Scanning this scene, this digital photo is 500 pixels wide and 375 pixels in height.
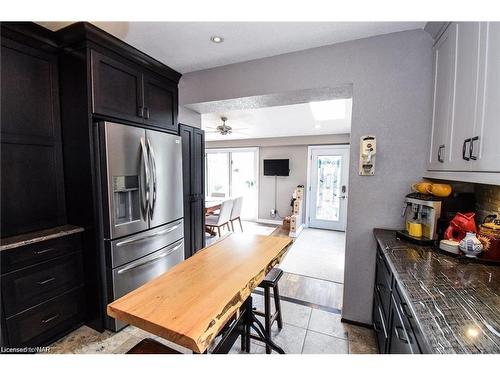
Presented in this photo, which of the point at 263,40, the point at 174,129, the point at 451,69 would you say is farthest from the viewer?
the point at 174,129

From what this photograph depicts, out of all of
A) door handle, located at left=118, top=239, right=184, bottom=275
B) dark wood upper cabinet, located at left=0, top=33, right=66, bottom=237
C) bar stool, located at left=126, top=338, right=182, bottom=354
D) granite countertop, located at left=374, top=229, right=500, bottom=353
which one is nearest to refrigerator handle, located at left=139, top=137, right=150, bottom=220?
door handle, located at left=118, top=239, right=184, bottom=275

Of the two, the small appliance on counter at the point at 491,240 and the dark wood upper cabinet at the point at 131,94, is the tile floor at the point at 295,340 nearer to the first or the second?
the small appliance on counter at the point at 491,240

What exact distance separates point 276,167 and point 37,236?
5075 mm

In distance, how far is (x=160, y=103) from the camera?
2.31m

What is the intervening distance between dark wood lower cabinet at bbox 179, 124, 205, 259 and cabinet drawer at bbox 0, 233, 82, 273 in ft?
3.76

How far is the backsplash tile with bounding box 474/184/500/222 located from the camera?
56.3 inches

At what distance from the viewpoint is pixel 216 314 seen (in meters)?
0.84

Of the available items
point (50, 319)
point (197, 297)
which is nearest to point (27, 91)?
point (50, 319)

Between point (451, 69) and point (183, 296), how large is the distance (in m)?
1.96

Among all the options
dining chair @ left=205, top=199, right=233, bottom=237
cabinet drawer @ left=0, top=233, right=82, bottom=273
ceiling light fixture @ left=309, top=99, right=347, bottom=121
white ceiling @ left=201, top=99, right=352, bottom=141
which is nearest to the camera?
cabinet drawer @ left=0, top=233, right=82, bottom=273

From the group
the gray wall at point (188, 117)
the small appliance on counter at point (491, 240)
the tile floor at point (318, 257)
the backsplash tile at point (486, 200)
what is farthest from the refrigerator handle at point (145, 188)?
the backsplash tile at point (486, 200)

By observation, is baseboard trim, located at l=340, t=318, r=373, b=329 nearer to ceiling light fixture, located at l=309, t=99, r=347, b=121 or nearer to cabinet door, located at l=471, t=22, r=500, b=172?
cabinet door, located at l=471, t=22, r=500, b=172
